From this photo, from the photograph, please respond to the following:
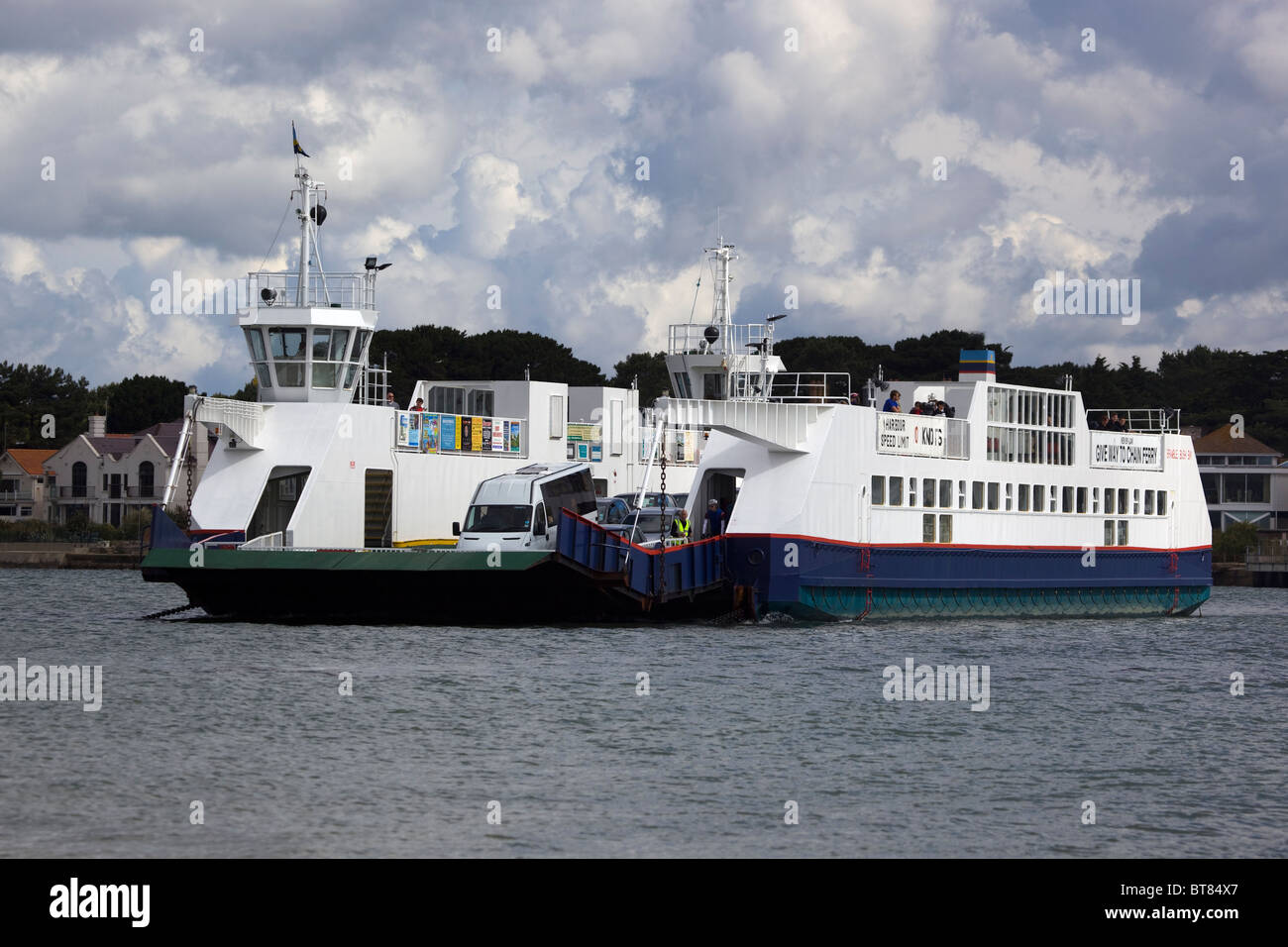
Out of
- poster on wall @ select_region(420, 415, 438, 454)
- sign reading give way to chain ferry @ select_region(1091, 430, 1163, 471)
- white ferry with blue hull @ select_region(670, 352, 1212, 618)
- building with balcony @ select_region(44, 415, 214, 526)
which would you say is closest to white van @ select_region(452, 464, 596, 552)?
white ferry with blue hull @ select_region(670, 352, 1212, 618)

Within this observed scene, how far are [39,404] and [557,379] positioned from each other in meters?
41.6

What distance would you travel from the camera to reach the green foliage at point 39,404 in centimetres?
13062

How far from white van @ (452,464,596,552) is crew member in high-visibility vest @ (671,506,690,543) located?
250 cm

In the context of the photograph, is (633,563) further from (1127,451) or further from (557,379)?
(557,379)

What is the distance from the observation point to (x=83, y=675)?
102 ft

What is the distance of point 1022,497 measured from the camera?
45688 mm

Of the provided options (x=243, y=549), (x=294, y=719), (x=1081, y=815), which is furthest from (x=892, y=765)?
(x=243, y=549)

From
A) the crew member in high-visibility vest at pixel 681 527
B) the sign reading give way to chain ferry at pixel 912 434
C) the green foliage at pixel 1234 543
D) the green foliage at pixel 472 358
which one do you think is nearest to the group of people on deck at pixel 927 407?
the sign reading give way to chain ferry at pixel 912 434

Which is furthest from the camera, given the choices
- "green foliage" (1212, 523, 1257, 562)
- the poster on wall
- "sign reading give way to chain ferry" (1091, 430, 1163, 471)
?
"green foliage" (1212, 523, 1257, 562)

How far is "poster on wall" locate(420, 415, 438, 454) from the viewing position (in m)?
50.8

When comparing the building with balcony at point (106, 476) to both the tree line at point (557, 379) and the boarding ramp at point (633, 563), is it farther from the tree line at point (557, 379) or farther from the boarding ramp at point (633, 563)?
the boarding ramp at point (633, 563)

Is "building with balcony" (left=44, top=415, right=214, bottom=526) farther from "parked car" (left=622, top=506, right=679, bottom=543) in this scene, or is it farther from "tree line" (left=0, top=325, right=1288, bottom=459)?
"parked car" (left=622, top=506, right=679, bottom=543)
